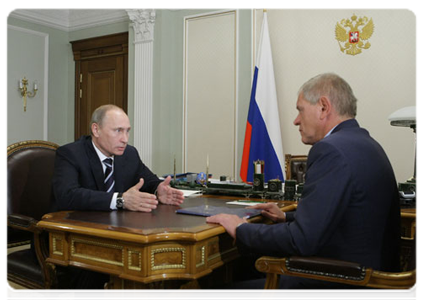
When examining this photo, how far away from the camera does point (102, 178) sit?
257 centimetres

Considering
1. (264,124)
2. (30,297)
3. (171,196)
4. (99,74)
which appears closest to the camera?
(171,196)

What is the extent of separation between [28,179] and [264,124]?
2971 millimetres

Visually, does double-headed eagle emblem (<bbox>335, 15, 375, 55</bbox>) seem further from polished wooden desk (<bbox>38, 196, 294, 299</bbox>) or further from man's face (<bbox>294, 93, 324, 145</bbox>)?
polished wooden desk (<bbox>38, 196, 294, 299</bbox>)

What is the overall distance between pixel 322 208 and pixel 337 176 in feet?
0.42

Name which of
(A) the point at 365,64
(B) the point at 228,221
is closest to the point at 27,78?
(A) the point at 365,64

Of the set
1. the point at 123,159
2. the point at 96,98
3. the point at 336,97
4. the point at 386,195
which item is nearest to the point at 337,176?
the point at 386,195

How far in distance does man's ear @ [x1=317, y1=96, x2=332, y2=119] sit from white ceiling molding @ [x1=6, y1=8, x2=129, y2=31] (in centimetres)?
521

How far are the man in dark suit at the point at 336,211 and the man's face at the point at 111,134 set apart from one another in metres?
1.04

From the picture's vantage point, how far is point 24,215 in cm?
264

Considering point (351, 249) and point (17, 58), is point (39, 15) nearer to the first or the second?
point (17, 58)

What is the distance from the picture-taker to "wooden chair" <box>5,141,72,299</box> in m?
2.34

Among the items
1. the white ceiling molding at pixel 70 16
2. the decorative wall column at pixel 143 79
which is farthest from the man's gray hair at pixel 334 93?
the white ceiling molding at pixel 70 16

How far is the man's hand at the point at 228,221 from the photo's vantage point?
182 cm

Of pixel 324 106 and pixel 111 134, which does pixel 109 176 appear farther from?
pixel 324 106
